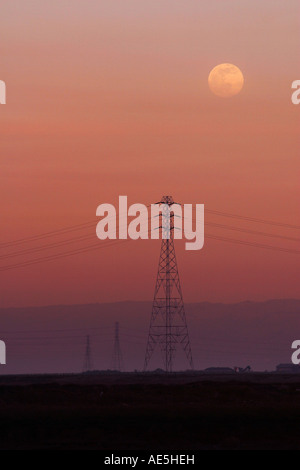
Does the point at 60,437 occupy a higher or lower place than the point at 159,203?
lower

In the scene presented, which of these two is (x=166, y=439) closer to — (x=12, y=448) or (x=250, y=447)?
(x=250, y=447)

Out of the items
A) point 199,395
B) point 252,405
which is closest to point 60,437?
point 252,405

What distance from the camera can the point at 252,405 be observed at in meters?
89.9

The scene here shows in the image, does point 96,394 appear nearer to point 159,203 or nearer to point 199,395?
point 199,395
